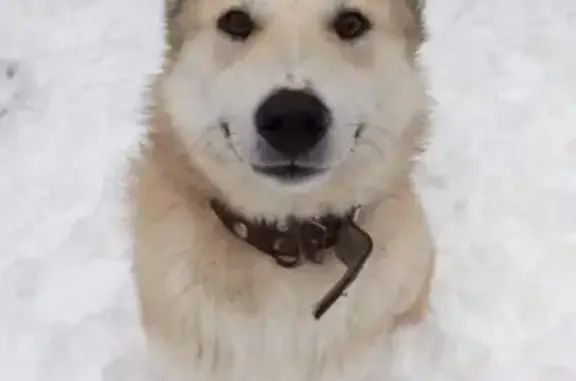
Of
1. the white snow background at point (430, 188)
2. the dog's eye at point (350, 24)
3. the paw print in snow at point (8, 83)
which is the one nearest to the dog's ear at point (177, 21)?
the dog's eye at point (350, 24)

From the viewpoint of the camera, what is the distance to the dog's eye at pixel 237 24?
1.32 metres

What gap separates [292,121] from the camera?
121cm

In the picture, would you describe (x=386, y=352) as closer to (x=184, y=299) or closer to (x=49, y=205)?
(x=184, y=299)

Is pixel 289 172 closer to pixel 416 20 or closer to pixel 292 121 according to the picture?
pixel 292 121

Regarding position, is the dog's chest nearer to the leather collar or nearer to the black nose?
the leather collar

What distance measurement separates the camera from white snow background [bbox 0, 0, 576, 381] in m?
1.78

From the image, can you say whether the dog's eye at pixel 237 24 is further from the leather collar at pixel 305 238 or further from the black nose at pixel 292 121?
the leather collar at pixel 305 238

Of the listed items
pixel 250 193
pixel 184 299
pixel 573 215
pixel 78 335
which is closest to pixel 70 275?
pixel 78 335

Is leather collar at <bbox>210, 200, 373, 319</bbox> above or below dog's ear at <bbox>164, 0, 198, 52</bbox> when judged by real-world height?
below

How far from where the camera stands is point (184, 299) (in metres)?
1.44

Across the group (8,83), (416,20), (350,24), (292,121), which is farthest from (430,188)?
(8,83)

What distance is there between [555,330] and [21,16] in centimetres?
172

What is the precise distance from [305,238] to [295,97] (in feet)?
0.94

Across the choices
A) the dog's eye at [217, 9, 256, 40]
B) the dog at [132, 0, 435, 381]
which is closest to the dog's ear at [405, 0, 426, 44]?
the dog at [132, 0, 435, 381]
